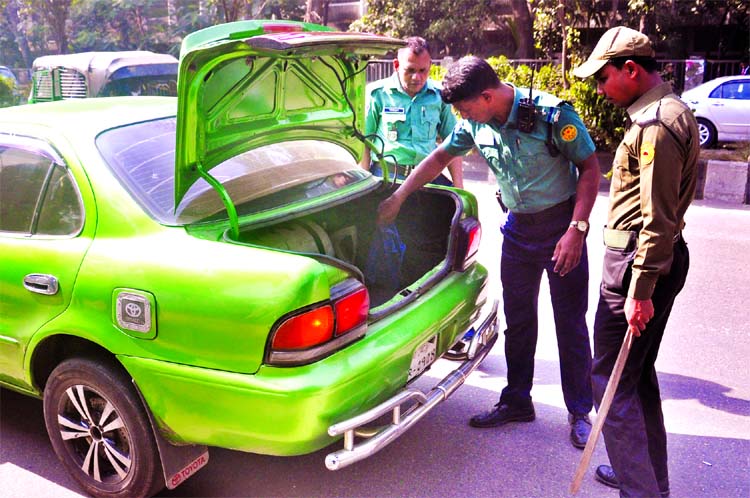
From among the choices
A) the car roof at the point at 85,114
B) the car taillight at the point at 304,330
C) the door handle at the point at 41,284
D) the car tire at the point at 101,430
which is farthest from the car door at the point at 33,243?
the car taillight at the point at 304,330

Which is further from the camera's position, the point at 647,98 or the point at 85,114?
the point at 85,114

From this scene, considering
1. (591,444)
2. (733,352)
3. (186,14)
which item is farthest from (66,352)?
(186,14)

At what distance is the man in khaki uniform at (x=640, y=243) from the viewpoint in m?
2.52

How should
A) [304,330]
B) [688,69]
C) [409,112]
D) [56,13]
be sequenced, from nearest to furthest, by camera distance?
[304,330]
[409,112]
[688,69]
[56,13]

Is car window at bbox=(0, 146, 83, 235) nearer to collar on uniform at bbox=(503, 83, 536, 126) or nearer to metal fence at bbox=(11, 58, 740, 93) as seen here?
collar on uniform at bbox=(503, 83, 536, 126)

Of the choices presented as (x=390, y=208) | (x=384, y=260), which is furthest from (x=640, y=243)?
(x=384, y=260)

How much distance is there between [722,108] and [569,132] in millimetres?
10745

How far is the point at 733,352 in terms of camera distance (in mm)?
4500

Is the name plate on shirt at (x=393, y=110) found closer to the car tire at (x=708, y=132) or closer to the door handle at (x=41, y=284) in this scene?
the door handle at (x=41, y=284)

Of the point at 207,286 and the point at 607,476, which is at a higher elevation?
the point at 207,286

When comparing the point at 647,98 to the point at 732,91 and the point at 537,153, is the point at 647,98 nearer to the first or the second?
the point at 537,153

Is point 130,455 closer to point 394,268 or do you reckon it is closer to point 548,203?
point 394,268

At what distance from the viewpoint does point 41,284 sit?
3.01 metres

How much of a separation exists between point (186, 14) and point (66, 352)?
31.5 m
